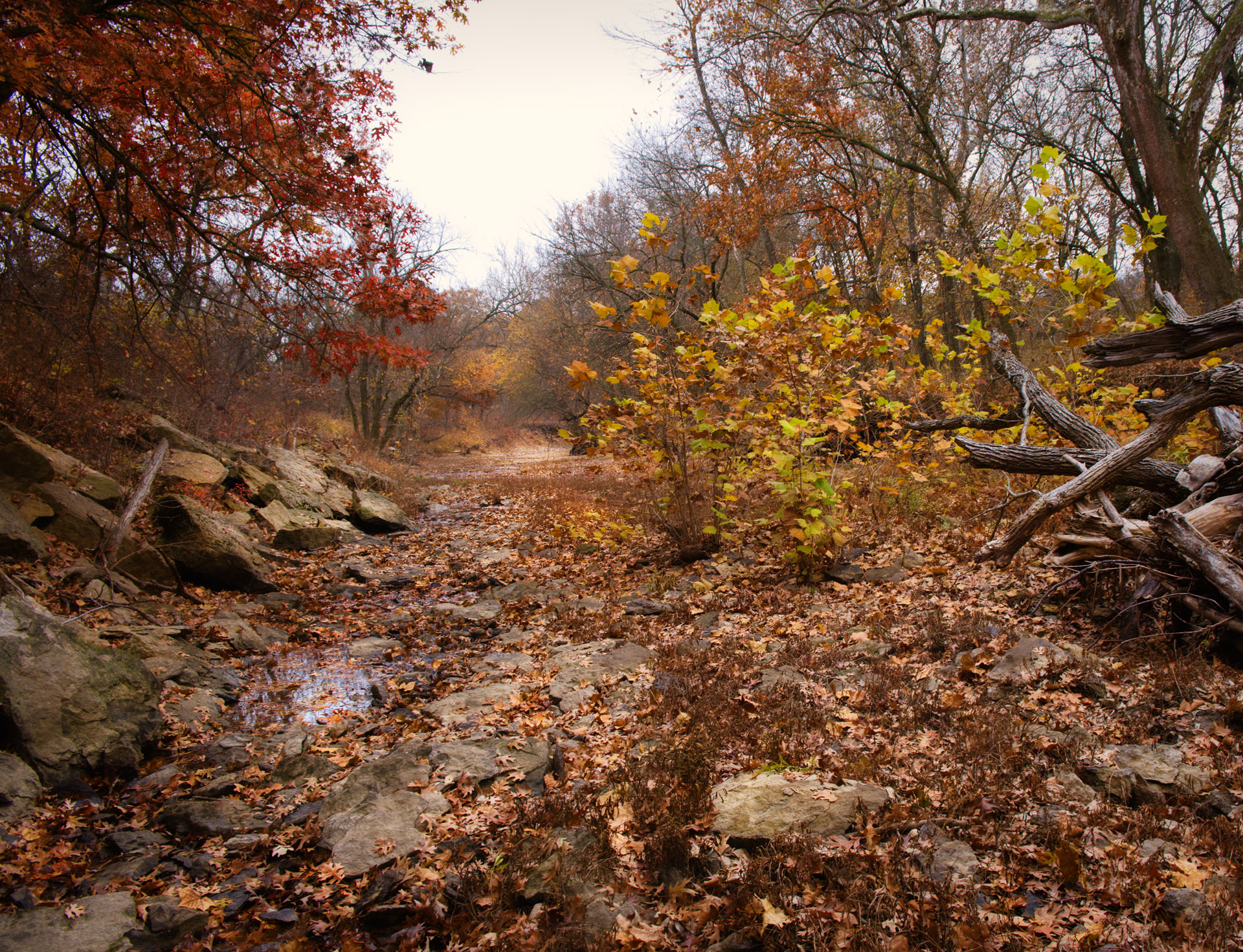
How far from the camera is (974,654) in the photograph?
441cm

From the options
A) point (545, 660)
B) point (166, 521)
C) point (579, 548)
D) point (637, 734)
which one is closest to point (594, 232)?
point (579, 548)

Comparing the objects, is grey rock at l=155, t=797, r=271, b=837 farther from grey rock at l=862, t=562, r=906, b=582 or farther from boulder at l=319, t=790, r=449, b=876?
grey rock at l=862, t=562, r=906, b=582

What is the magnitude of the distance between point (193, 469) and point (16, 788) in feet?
26.6

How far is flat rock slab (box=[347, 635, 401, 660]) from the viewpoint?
6219 millimetres

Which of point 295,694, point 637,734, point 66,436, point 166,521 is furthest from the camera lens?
point 66,436

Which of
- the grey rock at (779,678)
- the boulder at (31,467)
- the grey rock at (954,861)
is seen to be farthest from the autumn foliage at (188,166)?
the grey rock at (954,861)

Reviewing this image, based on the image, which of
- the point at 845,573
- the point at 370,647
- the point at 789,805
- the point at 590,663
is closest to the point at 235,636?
the point at 370,647

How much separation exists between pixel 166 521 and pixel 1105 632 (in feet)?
30.8

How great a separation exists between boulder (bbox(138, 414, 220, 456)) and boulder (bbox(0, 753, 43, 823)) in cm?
798

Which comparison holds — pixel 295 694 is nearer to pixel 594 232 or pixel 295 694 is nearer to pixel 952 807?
pixel 952 807

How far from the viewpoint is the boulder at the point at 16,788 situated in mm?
3143

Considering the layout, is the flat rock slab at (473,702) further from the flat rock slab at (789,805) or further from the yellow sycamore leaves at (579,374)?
the yellow sycamore leaves at (579,374)

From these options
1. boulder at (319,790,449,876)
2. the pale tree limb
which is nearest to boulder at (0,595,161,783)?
boulder at (319,790,449,876)

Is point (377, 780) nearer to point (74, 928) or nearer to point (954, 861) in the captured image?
point (74, 928)
